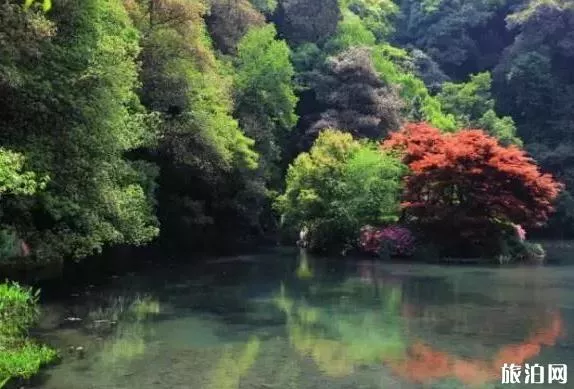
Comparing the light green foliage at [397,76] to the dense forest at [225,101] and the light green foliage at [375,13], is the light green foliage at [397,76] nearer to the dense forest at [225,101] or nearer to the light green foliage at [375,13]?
the dense forest at [225,101]

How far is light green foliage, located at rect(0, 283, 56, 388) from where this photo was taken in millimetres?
9258

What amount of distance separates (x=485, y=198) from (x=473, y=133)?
2854 millimetres

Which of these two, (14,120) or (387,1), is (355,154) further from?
(387,1)

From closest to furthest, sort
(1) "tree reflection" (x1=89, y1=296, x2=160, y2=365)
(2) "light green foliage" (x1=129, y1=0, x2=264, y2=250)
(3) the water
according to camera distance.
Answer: (3) the water < (1) "tree reflection" (x1=89, y1=296, x2=160, y2=365) < (2) "light green foliage" (x1=129, y1=0, x2=264, y2=250)

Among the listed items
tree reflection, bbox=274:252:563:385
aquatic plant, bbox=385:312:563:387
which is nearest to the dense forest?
tree reflection, bbox=274:252:563:385

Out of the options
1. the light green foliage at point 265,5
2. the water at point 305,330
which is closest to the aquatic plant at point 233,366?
the water at point 305,330

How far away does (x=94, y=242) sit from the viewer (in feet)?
54.0

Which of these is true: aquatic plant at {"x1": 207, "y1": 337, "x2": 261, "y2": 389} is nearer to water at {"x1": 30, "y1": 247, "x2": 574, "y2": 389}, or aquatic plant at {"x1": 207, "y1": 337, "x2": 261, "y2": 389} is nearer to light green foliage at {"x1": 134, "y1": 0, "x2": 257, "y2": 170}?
water at {"x1": 30, "y1": 247, "x2": 574, "y2": 389}

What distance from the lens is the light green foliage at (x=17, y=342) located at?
926 centimetres

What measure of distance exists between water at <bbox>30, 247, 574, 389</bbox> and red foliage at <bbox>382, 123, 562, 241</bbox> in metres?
5.92

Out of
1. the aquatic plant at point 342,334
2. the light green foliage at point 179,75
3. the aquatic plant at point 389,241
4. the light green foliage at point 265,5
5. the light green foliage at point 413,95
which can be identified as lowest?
the aquatic plant at point 342,334

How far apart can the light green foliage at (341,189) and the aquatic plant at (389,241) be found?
0.63 meters

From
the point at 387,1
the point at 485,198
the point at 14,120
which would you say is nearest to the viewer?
the point at 14,120

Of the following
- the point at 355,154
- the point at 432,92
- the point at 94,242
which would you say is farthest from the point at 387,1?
the point at 94,242
